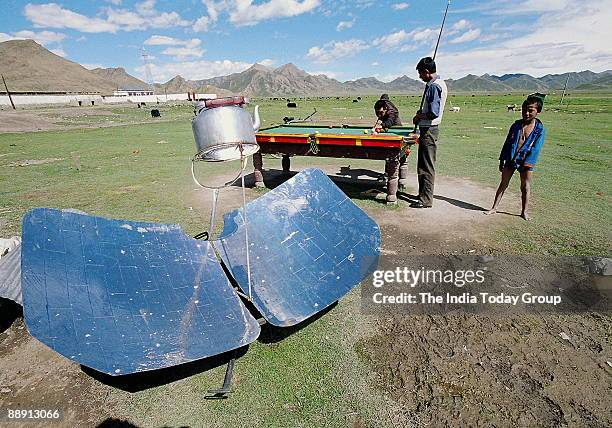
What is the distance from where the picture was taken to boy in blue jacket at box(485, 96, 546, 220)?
6.21 metres

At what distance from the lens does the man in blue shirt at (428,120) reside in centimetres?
672

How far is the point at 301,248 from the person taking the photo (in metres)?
4.14

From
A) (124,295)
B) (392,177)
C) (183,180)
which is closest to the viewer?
(124,295)

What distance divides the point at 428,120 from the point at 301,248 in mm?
4409

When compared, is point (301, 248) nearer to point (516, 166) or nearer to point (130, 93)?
point (516, 166)

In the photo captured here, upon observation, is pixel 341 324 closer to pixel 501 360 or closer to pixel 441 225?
pixel 501 360

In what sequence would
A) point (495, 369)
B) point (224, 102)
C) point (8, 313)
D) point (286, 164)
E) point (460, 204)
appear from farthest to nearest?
point (286, 164) → point (460, 204) → point (8, 313) → point (495, 369) → point (224, 102)

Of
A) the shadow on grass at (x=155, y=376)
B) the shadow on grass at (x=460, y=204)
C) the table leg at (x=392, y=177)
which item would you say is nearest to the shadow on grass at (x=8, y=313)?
the shadow on grass at (x=155, y=376)

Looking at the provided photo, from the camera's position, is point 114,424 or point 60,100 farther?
point 60,100

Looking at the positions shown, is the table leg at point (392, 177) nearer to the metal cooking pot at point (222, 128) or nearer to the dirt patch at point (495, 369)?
the dirt patch at point (495, 369)

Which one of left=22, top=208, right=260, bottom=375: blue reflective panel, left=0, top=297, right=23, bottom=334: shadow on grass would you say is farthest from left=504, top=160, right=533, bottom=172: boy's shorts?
left=0, top=297, right=23, bottom=334: shadow on grass

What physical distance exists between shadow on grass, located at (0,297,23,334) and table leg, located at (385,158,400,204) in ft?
22.1

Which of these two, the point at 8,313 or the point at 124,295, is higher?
the point at 124,295

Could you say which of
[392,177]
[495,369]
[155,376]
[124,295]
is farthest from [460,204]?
[124,295]
